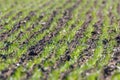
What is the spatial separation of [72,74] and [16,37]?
450 cm

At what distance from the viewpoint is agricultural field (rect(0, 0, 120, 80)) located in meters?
10.6

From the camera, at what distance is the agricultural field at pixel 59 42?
419 inches

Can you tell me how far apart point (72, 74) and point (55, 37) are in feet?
13.2

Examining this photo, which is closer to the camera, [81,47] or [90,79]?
[90,79]

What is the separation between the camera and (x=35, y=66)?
1104cm

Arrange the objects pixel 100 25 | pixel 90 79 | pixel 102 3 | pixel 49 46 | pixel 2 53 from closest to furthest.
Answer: pixel 90 79 → pixel 2 53 → pixel 49 46 → pixel 100 25 → pixel 102 3

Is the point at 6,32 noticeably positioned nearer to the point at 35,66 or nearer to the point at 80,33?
the point at 80,33

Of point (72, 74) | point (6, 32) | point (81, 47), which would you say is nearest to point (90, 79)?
point (72, 74)

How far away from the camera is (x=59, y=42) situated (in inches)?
534

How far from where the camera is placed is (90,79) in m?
10.1

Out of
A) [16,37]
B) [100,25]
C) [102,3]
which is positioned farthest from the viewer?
[102,3]

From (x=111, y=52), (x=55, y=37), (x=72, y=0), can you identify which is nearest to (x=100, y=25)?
(x=55, y=37)

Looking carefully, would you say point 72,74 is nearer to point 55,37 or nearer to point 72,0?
point 55,37

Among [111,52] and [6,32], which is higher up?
[6,32]
